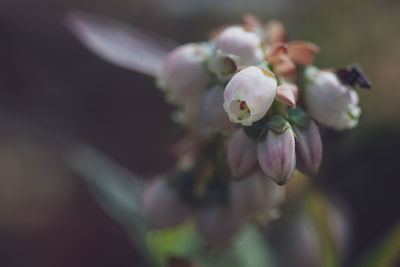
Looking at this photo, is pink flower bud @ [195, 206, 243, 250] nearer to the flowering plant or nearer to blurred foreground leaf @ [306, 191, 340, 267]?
the flowering plant

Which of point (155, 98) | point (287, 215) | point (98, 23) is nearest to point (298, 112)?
point (98, 23)

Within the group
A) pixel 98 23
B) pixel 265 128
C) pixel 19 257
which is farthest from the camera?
pixel 19 257

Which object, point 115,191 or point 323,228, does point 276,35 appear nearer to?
point 323,228

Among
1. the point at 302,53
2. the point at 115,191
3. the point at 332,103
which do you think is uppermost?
the point at 115,191

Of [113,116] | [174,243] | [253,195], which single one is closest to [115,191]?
[174,243]

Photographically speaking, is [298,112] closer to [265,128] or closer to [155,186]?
[265,128]

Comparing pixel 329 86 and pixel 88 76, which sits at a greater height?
pixel 88 76

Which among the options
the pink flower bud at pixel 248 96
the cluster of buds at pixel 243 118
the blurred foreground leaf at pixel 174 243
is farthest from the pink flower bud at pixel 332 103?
the blurred foreground leaf at pixel 174 243
